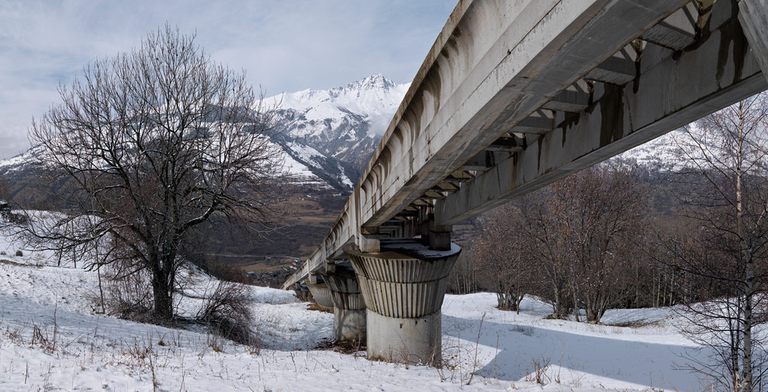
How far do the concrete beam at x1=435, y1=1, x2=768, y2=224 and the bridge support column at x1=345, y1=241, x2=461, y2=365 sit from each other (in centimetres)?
366

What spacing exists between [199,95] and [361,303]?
9.64m

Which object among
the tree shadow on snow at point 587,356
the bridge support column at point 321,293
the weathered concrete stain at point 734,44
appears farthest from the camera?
the bridge support column at point 321,293

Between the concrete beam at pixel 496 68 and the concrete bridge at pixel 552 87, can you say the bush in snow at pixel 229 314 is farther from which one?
the concrete beam at pixel 496 68

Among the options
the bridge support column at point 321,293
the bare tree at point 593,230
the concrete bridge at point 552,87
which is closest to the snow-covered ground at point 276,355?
the bridge support column at point 321,293

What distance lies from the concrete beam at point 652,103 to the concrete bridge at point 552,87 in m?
0.01

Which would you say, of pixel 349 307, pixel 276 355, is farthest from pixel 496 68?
pixel 349 307

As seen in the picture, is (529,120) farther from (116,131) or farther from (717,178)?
(116,131)

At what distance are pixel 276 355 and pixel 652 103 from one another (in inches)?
297

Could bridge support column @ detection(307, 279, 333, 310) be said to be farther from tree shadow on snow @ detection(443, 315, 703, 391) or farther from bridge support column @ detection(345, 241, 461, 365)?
bridge support column @ detection(345, 241, 461, 365)

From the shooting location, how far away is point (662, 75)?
13.1ft

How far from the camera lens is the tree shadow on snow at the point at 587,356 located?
10.3 metres

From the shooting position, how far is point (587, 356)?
492 inches

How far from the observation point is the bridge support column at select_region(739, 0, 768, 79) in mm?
1734

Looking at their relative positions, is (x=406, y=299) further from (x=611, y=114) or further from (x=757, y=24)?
(x=757, y=24)
